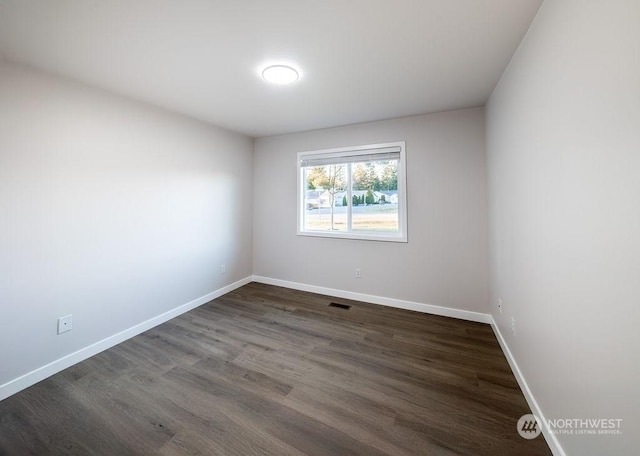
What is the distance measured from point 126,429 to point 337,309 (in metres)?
2.16

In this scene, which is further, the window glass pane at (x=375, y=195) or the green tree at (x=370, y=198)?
the green tree at (x=370, y=198)

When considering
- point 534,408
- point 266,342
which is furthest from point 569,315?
point 266,342

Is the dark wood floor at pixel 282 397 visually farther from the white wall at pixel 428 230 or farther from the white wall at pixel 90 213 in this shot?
the white wall at pixel 428 230

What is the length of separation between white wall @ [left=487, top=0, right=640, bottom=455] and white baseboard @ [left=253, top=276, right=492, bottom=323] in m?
1.04

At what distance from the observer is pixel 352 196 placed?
3.45m

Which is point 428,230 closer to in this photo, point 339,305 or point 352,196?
point 352,196

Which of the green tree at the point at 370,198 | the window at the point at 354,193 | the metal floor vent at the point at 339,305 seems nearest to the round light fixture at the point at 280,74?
the window at the point at 354,193

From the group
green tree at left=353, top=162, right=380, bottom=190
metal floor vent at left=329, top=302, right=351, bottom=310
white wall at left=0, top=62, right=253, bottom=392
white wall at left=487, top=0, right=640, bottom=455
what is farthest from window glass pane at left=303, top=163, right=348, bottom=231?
white wall at left=487, top=0, right=640, bottom=455

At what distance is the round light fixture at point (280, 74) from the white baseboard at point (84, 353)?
→ 2.76 metres

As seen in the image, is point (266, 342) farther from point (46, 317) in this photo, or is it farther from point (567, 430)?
point (567, 430)

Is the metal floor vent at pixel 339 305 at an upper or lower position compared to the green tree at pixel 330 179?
lower

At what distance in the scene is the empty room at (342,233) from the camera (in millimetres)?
1053

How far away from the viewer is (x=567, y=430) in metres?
1.16

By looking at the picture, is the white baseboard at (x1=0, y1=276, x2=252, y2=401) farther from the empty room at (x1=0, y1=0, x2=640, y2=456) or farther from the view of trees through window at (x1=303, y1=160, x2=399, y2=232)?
the view of trees through window at (x1=303, y1=160, x2=399, y2=232)
